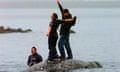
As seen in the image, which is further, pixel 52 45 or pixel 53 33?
pixel 52 45

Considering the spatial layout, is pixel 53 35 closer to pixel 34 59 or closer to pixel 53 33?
pixel 53 33

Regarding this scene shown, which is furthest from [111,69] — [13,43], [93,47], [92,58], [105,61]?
[13,43]

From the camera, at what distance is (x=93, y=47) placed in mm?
45531

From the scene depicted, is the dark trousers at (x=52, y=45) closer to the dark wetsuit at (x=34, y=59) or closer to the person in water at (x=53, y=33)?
the person in water at (x=53, y=33)

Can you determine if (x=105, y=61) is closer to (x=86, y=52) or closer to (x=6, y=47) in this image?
(x=86, y=52)

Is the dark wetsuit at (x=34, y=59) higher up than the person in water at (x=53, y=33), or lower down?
lower down

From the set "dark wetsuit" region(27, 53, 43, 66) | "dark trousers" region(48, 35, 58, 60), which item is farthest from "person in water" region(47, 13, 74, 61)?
"dark wetsuit" region(27, 53, 43, 66)

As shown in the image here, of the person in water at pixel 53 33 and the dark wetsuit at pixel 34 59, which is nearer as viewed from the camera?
the person in water at pixel 53 33

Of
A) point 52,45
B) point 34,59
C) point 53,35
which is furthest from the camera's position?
point 34,59

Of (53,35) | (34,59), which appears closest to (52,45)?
(53,35)

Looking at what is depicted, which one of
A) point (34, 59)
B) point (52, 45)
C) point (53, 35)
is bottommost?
point (34, 59)

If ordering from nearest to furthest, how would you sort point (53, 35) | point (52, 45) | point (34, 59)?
point (53, 35) < point (52, 45) < point (34, 59)

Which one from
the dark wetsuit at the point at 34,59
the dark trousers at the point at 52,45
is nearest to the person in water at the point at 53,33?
the dark trousers at the point at 52,45

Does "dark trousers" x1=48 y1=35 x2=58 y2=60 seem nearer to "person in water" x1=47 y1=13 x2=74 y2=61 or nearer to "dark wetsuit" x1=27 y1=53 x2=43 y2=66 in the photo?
"person in water" x1=47 y1=13 x2=74 y2=61
